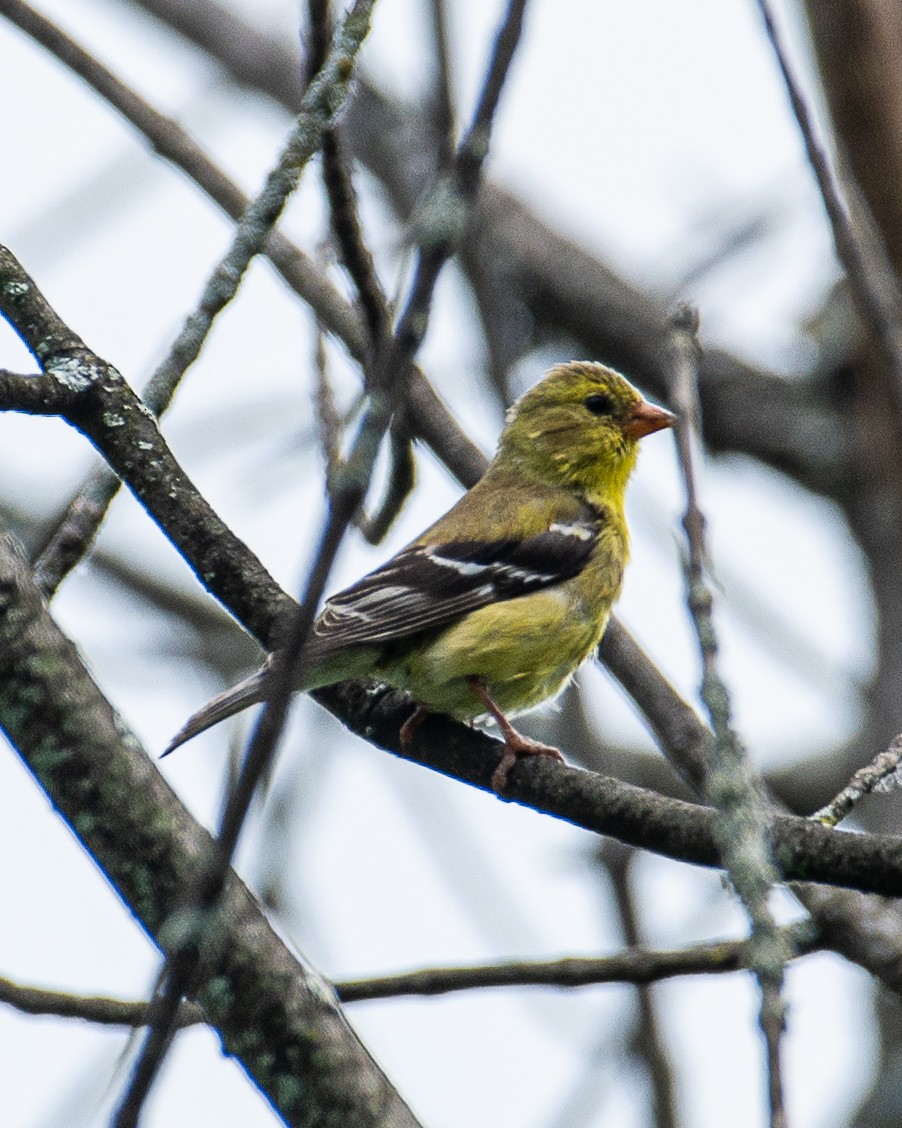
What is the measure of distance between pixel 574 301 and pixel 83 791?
19.5 feet

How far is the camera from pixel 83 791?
8.42 feet

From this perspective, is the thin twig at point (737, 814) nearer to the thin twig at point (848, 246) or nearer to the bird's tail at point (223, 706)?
the thin twig at point (848, 246)

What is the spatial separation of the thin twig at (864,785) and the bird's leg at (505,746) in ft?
2.60

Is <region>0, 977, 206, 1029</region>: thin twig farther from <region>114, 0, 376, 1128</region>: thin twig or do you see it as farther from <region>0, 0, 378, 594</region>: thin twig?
<region>114, 0, 376, 1128</region>: thin twig

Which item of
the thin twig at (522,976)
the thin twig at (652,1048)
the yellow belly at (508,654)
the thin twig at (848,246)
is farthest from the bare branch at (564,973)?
the thin twig at (848,246)

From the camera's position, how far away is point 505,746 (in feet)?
12.7

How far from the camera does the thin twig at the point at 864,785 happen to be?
9.57 ft

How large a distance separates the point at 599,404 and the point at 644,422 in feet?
0.68

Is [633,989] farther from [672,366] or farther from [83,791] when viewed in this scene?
[83,791]

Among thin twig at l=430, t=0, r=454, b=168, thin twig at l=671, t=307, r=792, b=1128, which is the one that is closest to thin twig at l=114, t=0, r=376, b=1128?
thin twig at l=671, t=307, r=792, b=1128

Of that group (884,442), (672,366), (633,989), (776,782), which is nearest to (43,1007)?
(672,366)

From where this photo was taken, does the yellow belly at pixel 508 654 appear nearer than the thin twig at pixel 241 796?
No

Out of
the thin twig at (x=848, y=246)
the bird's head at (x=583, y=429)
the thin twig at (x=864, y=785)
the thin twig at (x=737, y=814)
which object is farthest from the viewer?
the bird's head at (x=583, y=429)

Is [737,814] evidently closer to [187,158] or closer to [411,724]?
[411,724]
